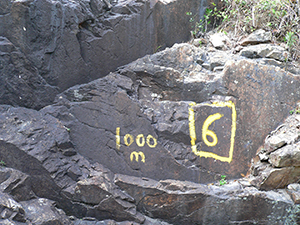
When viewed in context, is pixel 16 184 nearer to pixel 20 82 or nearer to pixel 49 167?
pixel 49 167

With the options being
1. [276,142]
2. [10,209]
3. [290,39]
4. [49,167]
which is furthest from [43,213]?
[290,39]

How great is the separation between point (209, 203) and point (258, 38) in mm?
2351

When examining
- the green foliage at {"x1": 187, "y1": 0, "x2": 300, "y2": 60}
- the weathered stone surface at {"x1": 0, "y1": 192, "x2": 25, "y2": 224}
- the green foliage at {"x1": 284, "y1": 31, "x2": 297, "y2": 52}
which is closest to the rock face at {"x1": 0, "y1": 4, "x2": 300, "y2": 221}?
the green foliage at {"x1": 284, "y1": 31, "x2": 297, "y2": 52}

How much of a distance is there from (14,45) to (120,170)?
2030mm

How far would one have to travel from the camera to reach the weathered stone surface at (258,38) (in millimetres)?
3785

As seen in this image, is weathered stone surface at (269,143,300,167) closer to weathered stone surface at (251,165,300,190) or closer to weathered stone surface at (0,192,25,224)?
weathered stone surface at (251,165,300,190)

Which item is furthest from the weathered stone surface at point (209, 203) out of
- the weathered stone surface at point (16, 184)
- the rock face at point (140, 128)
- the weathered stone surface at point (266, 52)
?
the weathered stone surface at point (266, 52)

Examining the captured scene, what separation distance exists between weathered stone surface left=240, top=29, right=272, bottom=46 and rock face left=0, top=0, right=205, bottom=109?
126 centimetres

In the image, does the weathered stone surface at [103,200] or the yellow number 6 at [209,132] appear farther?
the yellow number 6 at [209,132]

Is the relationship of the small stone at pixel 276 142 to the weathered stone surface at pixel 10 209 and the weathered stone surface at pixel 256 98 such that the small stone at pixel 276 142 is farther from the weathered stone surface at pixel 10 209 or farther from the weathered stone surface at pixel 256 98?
the weathered stone surface at pixel 10 209

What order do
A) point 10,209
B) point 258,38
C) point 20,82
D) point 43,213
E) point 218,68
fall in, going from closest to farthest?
point 10,209
point 43,213
point 20,82
point 218,68
point 258,38

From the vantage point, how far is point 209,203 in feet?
10.6

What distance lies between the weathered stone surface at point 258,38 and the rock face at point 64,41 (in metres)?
1.26

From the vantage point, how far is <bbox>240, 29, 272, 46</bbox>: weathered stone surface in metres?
3.79
